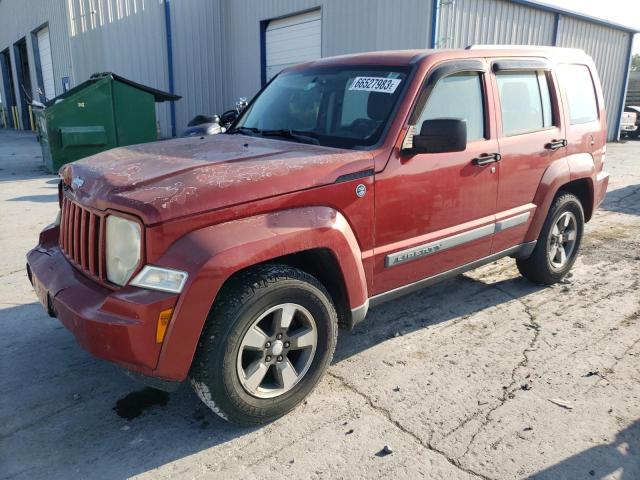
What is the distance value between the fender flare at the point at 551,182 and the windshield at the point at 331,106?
162 centimetres

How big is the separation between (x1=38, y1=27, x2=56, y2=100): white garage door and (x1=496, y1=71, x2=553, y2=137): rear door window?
21.4 metres

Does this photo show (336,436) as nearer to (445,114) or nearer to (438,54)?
(445,114)

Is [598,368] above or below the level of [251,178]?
below

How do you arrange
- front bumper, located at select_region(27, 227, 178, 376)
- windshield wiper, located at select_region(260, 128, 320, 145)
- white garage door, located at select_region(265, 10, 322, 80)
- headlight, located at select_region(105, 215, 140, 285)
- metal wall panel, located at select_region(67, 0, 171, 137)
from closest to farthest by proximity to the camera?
front bumper, located at select_region(27, 227, 178, 376) → headlight, located at select_region(105, 215, 140, 285) → windshield wiper, located at select_region(260, 128, 320, 145) → white garage door, located at select_region(265, 10, 322, 80) → metal wall panel, located at select_region(67, 0, 171, 137)

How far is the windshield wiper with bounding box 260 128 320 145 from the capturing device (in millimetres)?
3248

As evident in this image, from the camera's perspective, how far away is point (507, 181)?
146 inches

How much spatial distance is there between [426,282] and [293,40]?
11897 mm

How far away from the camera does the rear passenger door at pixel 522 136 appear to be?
3683 mm

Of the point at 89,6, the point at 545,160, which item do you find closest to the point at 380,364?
the point at 545,160

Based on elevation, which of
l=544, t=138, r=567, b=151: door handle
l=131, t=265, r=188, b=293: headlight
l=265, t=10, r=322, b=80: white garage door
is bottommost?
l=131, t=265, r=188, b=293: headlight

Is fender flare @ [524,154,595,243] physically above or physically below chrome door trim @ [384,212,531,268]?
above

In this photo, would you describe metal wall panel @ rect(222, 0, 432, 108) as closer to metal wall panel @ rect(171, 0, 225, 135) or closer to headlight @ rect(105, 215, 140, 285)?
metal wall panel @ rect(171, 0, 225, 135)

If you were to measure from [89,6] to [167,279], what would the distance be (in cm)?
1756

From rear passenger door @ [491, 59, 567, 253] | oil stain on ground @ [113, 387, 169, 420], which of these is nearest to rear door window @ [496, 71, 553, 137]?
rear passenger door @ [491, 59, 567, 253]
